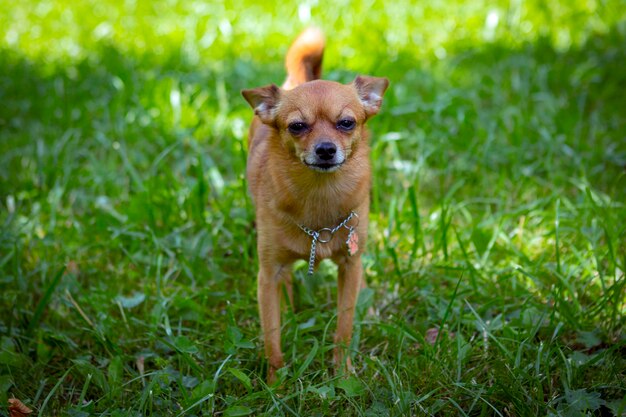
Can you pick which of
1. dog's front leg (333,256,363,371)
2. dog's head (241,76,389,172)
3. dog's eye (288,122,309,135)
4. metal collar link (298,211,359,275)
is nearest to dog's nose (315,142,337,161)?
dog's head (241,76,389,172)

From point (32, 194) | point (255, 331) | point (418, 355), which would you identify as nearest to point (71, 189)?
point (32, 194)

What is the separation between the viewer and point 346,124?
288cm

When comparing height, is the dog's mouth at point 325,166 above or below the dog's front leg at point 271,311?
above

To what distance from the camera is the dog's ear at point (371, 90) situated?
10.1 ft

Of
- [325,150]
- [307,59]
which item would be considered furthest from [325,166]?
[307,59]

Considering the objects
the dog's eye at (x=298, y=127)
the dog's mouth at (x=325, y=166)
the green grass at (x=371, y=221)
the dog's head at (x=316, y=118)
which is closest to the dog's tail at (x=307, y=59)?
the green grass at (x=371, y=221)

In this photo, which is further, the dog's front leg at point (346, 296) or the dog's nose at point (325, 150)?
the dog's front leg at point (346, 296)

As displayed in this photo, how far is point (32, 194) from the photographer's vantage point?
4.20 m

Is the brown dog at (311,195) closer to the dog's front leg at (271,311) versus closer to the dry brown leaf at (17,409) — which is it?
the dog's front leg at (271,311)

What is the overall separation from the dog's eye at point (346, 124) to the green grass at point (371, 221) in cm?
79

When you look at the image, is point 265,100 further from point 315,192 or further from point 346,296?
point 346,296

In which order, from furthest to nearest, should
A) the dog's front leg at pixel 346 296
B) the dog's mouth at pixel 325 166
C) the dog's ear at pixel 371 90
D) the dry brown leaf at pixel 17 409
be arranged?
the dog's ear at pixel 371 90 < the dog's front leg at pixel 346 296 < the dog's mouth at pixel 325 166 < the dry brown leaf at pixel 17 409

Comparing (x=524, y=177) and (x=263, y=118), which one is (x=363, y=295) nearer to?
(x=263, y=118)

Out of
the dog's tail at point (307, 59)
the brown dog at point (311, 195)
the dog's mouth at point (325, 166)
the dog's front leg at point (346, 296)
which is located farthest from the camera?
the dog's tail at point (307, 59)
